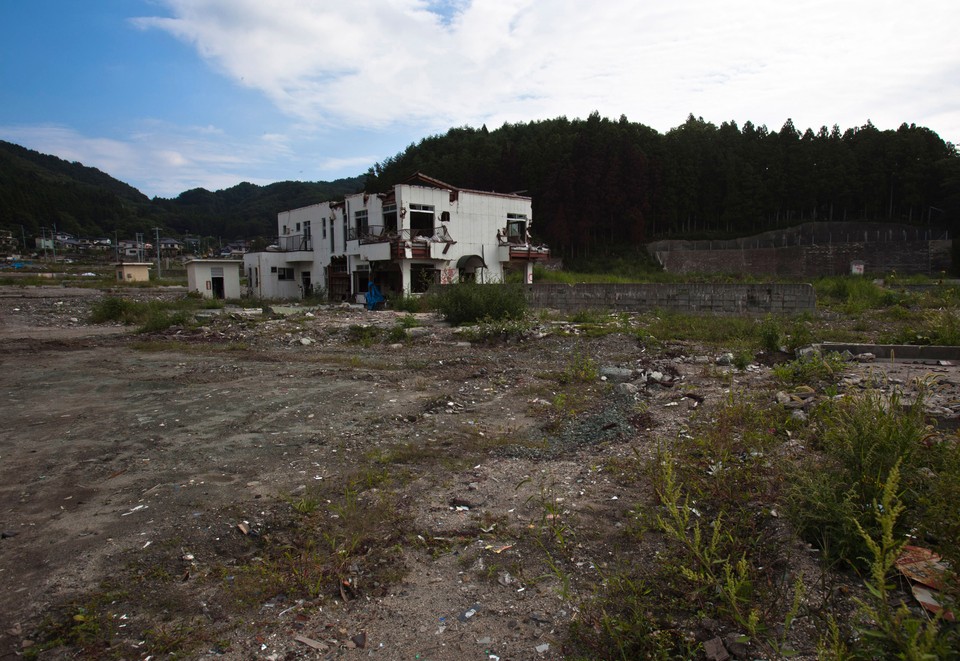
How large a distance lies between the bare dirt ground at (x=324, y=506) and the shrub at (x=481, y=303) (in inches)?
238

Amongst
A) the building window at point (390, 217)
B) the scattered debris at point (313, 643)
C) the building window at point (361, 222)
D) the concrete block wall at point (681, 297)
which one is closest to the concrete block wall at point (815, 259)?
the building window at point (390, 217)

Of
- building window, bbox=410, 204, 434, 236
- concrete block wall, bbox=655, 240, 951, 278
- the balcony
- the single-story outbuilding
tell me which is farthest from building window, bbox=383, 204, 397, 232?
the single-story outbuilding

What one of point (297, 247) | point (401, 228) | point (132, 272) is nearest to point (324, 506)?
point (401, 228)

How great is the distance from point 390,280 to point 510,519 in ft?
82.2

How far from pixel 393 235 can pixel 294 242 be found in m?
11.6

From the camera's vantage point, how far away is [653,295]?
51.5 feet

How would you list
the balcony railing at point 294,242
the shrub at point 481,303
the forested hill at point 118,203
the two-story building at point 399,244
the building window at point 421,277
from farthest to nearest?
1. the forested hill at point 118,203
2. the balcony railing at point 294,242
3. the building window at point 421,277
4. the two-story building at point 399,244
5. the shrub at point 481,303

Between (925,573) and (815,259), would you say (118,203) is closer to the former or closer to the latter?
(815,259)

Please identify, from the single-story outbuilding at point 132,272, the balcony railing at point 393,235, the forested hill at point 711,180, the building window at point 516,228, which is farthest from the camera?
the forested hill at point 711,180

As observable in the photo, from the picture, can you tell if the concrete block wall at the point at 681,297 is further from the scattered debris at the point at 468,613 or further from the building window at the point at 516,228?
the scattered debris at the point at 468,613

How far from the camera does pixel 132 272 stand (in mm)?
43969

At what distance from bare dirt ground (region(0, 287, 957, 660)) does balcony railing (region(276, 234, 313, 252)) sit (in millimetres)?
25508

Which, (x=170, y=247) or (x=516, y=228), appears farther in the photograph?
(x=170, y=247)

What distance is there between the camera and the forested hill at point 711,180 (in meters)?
45.8
